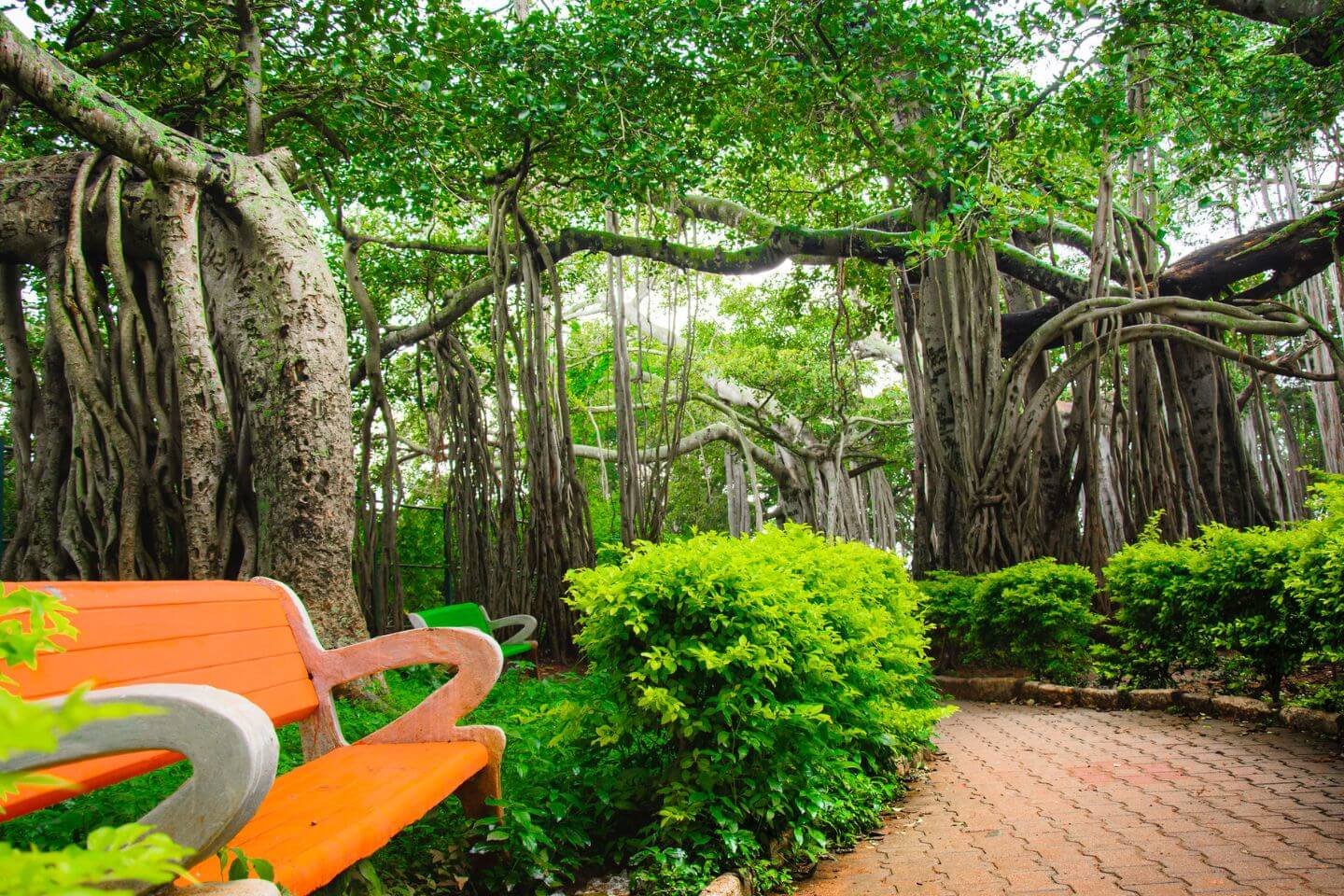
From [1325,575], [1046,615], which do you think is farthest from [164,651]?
[1046,615]

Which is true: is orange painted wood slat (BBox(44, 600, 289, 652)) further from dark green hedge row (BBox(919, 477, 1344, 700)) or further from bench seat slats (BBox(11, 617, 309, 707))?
dark green hedge row (BBox(919, 477, 1344, 700))

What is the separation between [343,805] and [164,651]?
1.52 feet

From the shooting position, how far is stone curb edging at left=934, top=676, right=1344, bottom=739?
3.78m

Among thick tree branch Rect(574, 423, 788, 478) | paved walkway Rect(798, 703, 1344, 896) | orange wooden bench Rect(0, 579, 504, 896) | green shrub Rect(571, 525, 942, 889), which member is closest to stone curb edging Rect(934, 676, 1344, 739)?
paved walkway Rect(798, 703, 1344, 896)

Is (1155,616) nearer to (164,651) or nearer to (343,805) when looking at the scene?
(343,805)

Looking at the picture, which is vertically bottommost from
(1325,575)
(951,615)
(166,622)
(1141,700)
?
(1141,700)

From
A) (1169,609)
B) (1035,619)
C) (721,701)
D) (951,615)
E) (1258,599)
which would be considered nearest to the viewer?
(721,701)

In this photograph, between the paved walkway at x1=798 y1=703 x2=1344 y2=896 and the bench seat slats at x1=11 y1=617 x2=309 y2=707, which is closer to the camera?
the bench seat slats at x1=11 y1=617 x2=309 y2=707

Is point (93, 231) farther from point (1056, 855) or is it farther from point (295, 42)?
point (1056, 855)

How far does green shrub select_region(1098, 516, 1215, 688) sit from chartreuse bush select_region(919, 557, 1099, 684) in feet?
1.19

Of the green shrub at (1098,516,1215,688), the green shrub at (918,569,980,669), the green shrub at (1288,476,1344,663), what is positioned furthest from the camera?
the green shrub at (918,569,980,669)

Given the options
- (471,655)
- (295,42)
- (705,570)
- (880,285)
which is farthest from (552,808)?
(880,285)

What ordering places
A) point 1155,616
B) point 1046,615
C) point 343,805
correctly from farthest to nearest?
point 1046,615, point 1155,616, point 343,805

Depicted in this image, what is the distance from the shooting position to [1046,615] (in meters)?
5.52
